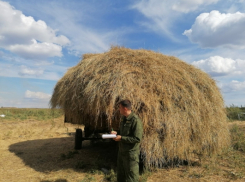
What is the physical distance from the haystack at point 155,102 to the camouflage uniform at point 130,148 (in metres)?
1.13

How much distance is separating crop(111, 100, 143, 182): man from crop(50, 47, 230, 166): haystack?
3.72 ft

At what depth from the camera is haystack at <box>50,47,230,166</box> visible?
456 centimetres

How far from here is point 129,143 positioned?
3344 mm

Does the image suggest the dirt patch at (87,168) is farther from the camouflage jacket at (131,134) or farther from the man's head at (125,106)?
the man's head at (125,106)

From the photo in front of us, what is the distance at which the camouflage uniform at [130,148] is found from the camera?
325cm

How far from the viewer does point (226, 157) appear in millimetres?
6141

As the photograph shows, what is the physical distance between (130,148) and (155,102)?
65.8 inches

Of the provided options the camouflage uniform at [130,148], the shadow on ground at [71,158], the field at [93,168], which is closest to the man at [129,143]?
the camouflage uniform at [130,148]

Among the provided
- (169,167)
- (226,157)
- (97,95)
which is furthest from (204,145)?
(97,95)

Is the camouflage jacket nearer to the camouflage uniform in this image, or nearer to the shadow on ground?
the camouflage uniform

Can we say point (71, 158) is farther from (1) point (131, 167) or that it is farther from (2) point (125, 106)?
(2) point (125, 106)

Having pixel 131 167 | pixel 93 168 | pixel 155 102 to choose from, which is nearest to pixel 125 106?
pixel 131 167

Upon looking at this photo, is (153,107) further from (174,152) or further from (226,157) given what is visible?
(226,157)

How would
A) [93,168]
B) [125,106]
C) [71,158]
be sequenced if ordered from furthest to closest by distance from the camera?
[71,158] → [93,168] → [125,106]
